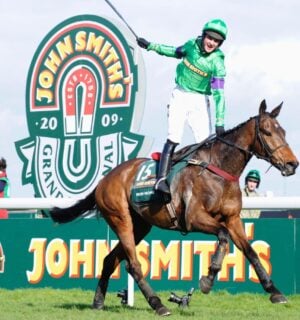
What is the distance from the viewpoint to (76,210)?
10859 millimetres

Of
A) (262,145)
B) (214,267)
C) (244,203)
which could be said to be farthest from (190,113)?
(214,267)

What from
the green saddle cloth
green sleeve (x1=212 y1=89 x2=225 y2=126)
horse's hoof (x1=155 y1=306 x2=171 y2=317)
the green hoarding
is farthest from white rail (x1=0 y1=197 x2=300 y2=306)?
green sleeve (x1=212 y1=89 x2=225 y2=126)

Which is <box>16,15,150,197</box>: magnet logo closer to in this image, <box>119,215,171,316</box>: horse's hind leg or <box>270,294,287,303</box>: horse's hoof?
<box>119,215,171,316</box>: horse's hind leg

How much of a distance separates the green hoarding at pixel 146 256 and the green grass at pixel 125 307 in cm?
21

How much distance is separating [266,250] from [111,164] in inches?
106

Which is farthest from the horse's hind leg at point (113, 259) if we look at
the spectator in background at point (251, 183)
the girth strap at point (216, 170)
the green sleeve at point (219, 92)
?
the spectator in background at point (251, 183)

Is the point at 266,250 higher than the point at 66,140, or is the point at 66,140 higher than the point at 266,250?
the point at 66,140

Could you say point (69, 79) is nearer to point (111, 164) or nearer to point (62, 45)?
point (62, 45)

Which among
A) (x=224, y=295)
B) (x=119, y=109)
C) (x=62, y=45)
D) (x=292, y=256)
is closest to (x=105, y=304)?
(x=224, y=295)

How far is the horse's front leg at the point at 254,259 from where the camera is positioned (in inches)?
352

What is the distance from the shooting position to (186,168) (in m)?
9.61

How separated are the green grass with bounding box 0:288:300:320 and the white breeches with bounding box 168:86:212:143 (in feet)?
5.57

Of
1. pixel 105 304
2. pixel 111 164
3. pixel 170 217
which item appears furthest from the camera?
pixel 111 164

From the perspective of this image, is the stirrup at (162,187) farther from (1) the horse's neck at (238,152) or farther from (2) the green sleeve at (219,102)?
(2) the green sleeve at (219,102)
